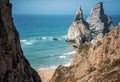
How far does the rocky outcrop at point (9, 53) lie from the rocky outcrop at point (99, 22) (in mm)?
127818

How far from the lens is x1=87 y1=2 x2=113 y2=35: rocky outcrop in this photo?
15462 centimetres

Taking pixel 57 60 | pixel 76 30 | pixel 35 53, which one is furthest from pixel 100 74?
pixel 76 30

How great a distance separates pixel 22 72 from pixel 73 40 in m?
112

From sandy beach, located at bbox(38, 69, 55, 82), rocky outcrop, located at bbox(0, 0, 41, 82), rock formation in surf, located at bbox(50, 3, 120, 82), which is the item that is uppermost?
rocky outcrop, located at bbox(0, 0, 41, 82)

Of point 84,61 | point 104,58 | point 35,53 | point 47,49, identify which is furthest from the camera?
point 47,49

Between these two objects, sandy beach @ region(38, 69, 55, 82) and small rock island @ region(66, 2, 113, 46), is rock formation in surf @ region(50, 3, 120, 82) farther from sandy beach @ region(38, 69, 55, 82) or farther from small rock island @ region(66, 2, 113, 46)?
small rock island @ region(66, 2, 113, 46)

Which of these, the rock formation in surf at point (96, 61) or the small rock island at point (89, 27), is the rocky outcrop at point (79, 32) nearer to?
the small rock island at point (89, 27)

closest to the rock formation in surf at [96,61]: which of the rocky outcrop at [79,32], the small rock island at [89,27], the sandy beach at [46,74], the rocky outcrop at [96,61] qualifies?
the rocky outcrop at [96,61]

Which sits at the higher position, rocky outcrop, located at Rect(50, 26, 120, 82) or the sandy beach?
rocky outcrop, located at Rect(50, 26, 120, 82)

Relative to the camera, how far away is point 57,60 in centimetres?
9631

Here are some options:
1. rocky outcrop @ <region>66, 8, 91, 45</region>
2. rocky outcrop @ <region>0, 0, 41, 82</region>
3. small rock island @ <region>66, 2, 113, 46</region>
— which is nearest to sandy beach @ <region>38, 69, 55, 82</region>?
rocky outcrop @ <region>0, 0, 41, 82</region>

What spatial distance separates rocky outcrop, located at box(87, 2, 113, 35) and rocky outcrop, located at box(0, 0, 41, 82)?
128 m

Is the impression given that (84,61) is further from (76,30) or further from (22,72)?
(76,30)

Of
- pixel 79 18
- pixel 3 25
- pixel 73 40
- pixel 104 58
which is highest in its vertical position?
pixel 3 25
